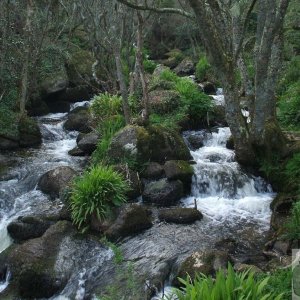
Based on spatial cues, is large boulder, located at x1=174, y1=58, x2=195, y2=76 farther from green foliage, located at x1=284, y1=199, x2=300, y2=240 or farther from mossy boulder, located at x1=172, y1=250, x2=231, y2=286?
mossy boulder, located at x1=172, y1=250, x2=231, y2=286

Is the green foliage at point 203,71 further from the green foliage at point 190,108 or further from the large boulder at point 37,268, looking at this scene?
the large boulder at point 37,268

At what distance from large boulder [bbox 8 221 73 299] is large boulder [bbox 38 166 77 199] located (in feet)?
8.87

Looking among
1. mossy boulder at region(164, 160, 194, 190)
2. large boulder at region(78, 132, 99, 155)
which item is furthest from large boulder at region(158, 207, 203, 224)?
large boulder at region(78, 132, 99, 155)

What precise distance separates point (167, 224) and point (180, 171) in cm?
202

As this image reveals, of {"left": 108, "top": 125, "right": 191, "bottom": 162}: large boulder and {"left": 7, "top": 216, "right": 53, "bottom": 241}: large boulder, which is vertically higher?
{"left": 108, "top": 125, "right": 191, "bottom": 162}: large boulder

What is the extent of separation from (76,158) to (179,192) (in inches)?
191

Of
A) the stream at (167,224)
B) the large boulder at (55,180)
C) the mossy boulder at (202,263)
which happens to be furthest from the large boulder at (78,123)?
the mossy boulder at (202,263)

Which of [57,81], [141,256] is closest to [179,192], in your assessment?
[141,256]

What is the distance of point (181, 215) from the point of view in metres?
9.83

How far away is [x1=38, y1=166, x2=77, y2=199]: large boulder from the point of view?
1145cm

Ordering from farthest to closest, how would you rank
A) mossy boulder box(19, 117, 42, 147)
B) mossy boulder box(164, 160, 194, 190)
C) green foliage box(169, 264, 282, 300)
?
mossy boulder box(19, 117, 42, 147) < mossy boulder box(164, 160, 194, 190) < green foliage box(169, 264, 282, 300)

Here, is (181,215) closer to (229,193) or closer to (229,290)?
(229,193)

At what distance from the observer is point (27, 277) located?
780 cm

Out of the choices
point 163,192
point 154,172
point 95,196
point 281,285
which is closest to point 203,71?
point 154,172
